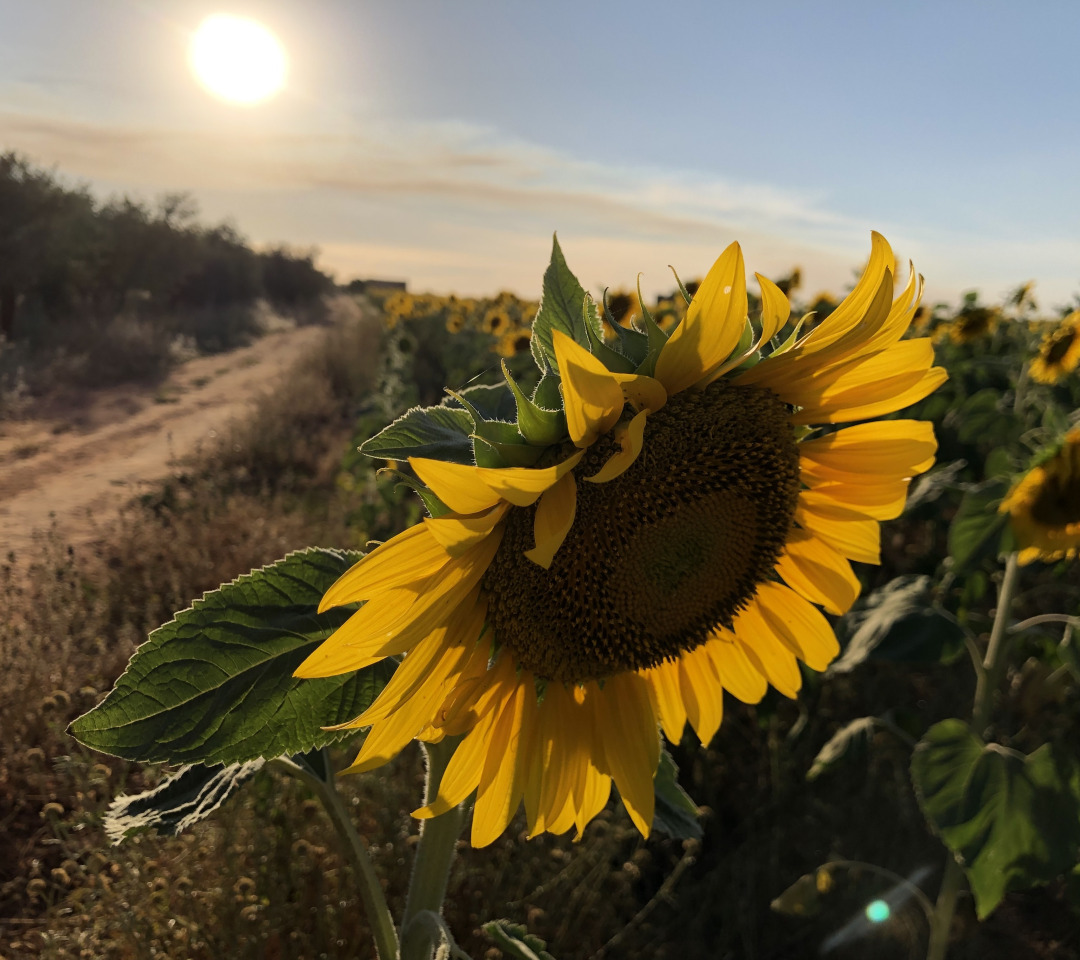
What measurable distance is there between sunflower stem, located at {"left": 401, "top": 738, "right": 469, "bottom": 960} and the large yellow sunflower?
49mm

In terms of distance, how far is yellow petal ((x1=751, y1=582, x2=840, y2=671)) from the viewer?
42.3 inches

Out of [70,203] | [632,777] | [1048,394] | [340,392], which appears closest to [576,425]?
[632,777]

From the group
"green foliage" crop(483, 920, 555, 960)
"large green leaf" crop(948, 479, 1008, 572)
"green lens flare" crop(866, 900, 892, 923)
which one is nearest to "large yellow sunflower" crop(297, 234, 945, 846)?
"green foliage" crop(483, 920, 555, 960)

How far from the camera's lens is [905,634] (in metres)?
2.07

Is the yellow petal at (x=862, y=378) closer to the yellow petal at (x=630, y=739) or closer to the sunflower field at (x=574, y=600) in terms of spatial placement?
the sunflower field at (x=574, y=600)

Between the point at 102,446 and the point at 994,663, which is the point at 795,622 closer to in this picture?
the point at 994,663

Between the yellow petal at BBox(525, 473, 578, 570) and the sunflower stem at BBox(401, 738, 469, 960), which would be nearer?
the yellow petal at BBox(525, 473, 578, 570)

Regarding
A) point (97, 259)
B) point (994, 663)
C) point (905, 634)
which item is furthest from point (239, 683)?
point (97, 259)

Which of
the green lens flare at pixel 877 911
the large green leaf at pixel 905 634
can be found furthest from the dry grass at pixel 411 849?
the large green leaf at pixel 905 634

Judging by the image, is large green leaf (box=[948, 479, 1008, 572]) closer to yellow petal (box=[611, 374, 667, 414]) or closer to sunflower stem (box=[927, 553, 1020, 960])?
sunflower stem (box=[927, 553, 1020, 960])

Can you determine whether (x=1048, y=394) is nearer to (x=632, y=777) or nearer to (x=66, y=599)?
(x=632, y=777)

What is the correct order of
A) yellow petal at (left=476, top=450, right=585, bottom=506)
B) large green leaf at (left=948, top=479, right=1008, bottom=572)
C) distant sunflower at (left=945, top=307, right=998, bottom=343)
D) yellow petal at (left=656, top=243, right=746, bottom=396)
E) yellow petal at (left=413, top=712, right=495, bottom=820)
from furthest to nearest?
distant sunflower at (left=945, top=307, right=998, bottom=343) < large green leaf at (left=948, top=479, right=1008, bottom=572) < yellow petal at (left=413, top=712, right=495, bottom=820) < yellow petal at (left=656, top=243, right=746, bottom=396) < yellow petal at (left=476, top=450, right=585, bottom=506)

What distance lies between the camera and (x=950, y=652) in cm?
203

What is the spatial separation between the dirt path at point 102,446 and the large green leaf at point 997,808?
18.8 ft
